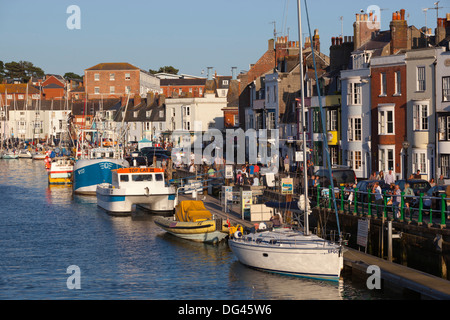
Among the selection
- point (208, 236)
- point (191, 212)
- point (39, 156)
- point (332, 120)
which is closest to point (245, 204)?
point (191, 212)

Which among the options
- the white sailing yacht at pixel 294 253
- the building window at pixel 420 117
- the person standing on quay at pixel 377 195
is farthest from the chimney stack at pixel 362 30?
the white sailing yacht at pixel 294 253

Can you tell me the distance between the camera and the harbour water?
30.3m

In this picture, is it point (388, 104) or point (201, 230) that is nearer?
point (201, 230)

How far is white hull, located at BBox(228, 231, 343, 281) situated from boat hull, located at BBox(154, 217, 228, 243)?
645 centimetres

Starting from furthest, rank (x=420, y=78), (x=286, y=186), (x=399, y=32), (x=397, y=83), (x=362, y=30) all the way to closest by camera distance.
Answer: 1. (x=362, y=30)
2. (x=399, y=32)
3. (x=397, y=83)
4. (x=420, y=78)
5. (x=286, y=186)

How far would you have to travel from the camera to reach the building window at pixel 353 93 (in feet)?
185

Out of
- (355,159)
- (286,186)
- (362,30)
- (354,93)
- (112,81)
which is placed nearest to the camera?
(286,186)

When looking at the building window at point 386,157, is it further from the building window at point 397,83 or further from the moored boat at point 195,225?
the moored boat at point 195,225

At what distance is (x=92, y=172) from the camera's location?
68.0 metres

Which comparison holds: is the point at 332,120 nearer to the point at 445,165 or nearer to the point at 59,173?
the point at 445,165

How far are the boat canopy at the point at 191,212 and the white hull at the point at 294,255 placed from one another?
838 centimetres

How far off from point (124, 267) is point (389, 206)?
12.7 meters

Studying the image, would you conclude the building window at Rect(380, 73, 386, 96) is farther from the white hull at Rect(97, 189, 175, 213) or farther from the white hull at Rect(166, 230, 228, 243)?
the white hull at Rect(166, 230, 228, 243)
